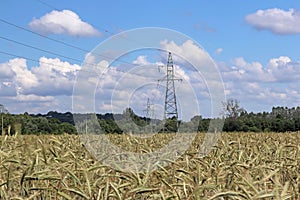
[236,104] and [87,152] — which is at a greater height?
[236,104]

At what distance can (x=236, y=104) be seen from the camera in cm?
5644

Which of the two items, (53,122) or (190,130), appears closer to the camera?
(190,130)

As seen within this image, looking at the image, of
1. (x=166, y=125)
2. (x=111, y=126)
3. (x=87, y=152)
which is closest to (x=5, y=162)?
(x=87, y=152)

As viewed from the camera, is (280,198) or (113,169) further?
(113,169)

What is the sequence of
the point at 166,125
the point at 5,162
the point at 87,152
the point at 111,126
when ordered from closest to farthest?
the point at 5,162, the point at 87,152, the point at 111,126, the point at 166,125

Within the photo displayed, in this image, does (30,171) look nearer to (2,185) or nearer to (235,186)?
(2,185)

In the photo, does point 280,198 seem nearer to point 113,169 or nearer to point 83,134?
point 113,169

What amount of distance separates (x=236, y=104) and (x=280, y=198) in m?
54.7

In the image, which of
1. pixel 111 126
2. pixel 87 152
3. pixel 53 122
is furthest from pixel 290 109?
pixel 87 152

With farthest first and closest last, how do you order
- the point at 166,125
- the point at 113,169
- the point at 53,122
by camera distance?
the point at 53,122, the point at 166,125, the point at 113,169

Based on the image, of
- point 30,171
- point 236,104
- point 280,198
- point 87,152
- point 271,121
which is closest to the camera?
A: point 280,198

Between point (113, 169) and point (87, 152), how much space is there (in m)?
4.87

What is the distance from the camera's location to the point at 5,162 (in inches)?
171

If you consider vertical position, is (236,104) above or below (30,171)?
above
